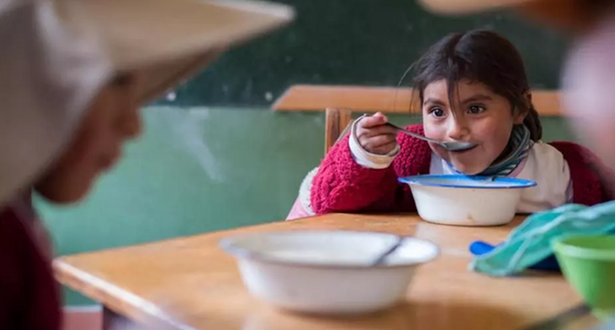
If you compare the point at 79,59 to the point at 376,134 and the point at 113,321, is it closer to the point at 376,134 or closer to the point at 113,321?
the point at 113,321

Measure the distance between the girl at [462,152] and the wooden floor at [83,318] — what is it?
2.46ft

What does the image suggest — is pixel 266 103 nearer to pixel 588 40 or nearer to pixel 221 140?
pixel 221 140

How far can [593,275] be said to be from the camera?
1.96ft

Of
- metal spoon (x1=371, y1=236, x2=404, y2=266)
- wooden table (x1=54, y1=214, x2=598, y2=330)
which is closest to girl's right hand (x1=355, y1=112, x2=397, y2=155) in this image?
wooden table (x1=54, y1=214, x2=598, y2=330)

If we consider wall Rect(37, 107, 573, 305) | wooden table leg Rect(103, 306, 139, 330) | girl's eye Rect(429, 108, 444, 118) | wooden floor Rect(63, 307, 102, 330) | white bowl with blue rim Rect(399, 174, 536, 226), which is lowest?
wooden floor Rect(63, 307, 102, 330)

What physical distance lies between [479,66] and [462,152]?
0.52 feet

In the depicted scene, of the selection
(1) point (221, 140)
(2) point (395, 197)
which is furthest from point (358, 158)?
(1) point (221, 140)

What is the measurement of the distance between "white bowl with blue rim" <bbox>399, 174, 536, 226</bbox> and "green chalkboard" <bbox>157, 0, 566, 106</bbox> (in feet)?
2.95

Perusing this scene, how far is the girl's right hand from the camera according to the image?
1.07 m

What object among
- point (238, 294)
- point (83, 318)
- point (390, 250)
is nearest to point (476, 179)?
point (390, 250)

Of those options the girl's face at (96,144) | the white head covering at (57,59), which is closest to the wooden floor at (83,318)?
the girl's face at (96,144)

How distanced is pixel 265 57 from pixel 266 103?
13 cm

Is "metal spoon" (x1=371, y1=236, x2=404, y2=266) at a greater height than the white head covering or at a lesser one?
lesser

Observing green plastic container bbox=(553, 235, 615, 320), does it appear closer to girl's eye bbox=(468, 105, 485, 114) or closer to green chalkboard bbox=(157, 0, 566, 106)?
girl's eye bbox=(468, 105, 485, 114)
